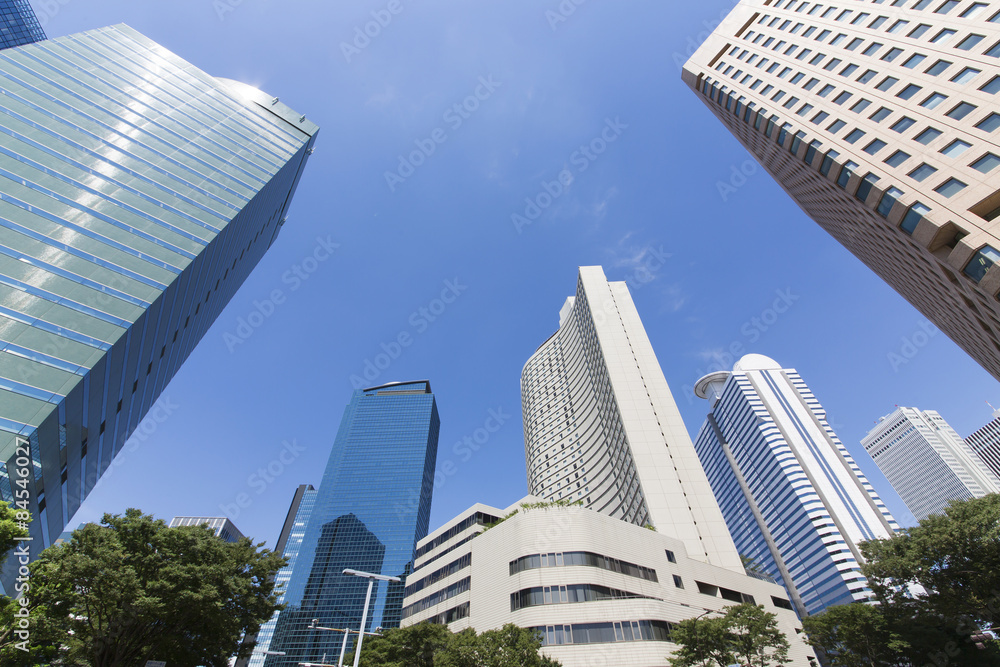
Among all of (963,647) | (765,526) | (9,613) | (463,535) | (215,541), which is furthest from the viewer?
(765,526)

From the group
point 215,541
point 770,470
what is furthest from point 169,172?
point 770,470

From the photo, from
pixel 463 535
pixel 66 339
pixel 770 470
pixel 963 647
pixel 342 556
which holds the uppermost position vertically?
pixel 770 470

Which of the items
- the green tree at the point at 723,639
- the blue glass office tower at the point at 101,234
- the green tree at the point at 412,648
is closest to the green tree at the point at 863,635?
the green tree at the point at 723,639

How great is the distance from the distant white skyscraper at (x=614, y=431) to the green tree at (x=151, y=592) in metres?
45.3

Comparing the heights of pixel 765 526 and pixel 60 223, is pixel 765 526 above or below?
above

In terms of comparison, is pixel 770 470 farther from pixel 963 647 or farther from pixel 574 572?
pixel 574 572

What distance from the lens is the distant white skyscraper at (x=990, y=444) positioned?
160 m

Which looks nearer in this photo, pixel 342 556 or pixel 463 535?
pixel 463 535

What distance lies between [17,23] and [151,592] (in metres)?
120

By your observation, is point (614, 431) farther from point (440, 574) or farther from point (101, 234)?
point (101, 234)

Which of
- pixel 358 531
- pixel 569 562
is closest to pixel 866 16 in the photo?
pixel 569 562

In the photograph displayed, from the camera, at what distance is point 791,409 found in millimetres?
136625

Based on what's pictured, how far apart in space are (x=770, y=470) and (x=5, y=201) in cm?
16688

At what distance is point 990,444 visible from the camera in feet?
536
